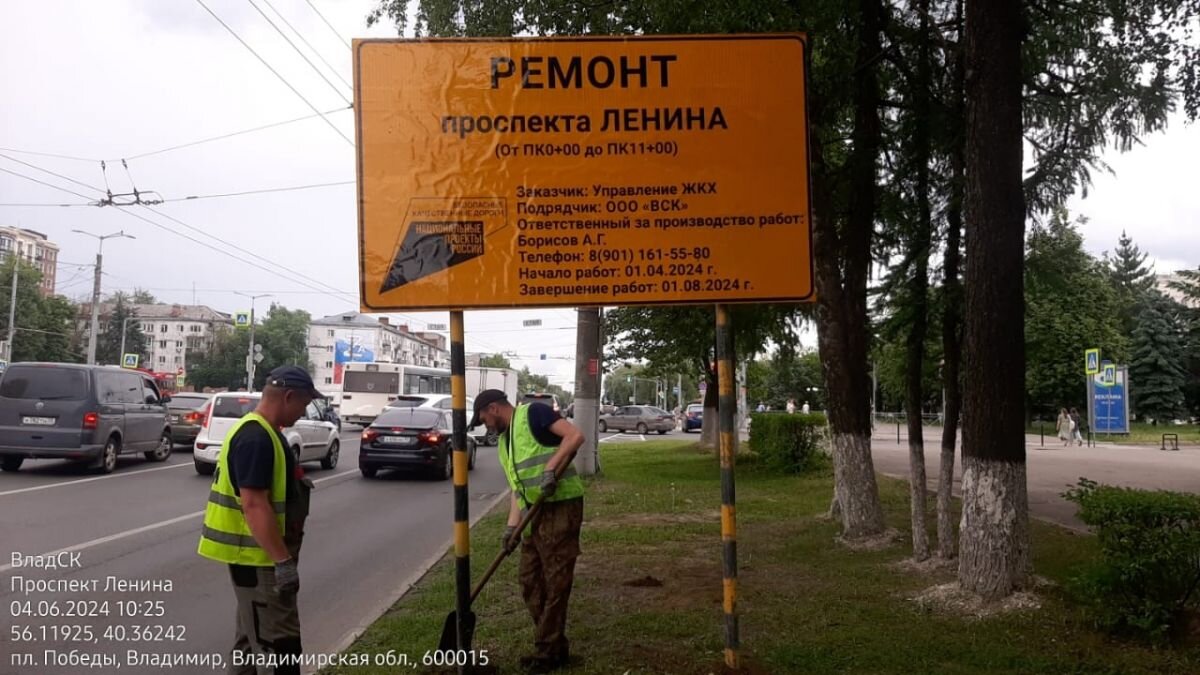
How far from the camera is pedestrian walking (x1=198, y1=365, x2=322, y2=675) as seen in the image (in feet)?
12.2

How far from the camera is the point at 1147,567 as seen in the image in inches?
206

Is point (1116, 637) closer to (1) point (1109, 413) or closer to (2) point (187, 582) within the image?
(2) point (187, 582)

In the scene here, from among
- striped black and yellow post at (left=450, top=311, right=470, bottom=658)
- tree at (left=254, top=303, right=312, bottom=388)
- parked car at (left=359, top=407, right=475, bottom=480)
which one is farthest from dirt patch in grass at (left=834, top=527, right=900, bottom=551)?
tree at (left=254, top=303, right=312, bottom=388)

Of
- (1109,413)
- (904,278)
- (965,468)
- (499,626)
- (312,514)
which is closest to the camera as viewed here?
(499,626)

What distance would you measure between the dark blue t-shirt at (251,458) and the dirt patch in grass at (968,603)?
4.75 metres

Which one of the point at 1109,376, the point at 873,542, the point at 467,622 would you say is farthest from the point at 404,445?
the point at 1109,376

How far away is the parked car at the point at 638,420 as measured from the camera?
47688 mm

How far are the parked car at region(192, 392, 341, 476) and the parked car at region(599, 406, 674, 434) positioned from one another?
3048 centimetres

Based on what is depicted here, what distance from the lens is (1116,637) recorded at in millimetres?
5414

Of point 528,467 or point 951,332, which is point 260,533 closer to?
point 528,467

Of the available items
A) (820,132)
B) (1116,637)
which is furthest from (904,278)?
(1116,637)

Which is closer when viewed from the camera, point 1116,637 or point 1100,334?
point 1116,637

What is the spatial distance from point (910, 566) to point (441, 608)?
13.6 ft

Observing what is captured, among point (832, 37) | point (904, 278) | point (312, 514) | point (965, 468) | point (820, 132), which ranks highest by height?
point (832, 37)
